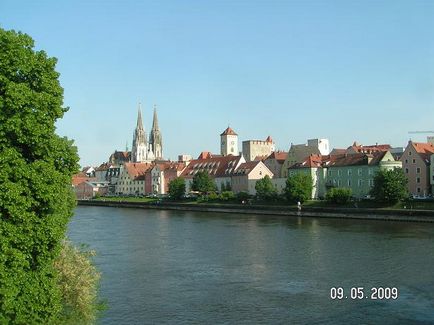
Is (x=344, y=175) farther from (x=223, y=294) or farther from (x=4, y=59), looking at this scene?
(x=4, y=59)

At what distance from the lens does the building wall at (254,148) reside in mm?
118375

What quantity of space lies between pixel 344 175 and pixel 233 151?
56274mm

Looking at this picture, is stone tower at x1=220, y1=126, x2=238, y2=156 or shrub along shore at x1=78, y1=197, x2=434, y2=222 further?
stone tower at x1=220, y1=126, x2=238, y2=156

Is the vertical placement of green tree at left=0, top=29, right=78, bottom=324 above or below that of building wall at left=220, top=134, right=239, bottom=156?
below

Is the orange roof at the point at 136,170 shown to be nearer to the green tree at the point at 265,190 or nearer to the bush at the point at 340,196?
the green tree at the point at 265,190

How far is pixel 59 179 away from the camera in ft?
43.7

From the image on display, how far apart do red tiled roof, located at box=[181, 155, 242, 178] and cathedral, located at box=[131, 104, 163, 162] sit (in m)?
59.5

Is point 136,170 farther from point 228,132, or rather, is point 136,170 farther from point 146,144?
point 146,144

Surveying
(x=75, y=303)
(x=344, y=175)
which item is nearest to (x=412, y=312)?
(x=75, y=303)

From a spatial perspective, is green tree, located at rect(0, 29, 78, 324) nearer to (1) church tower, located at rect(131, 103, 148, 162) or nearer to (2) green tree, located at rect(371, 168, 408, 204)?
(2) green tree, located at rect(371, 168, 408, 204)

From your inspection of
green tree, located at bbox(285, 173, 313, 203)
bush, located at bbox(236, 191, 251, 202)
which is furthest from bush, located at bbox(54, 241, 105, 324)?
bush, located at bbox(236, 191, 251, 202)

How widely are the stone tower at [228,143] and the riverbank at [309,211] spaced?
1525 inches

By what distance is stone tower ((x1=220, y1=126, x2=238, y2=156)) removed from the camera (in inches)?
5138

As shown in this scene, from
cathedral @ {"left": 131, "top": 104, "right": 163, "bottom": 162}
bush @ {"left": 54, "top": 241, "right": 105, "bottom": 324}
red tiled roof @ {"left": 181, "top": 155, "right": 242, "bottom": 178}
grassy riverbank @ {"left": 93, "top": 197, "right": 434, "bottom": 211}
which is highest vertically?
cathedral @ {"left": 131, "top": 104, "right": 163, "bottom": 162}
